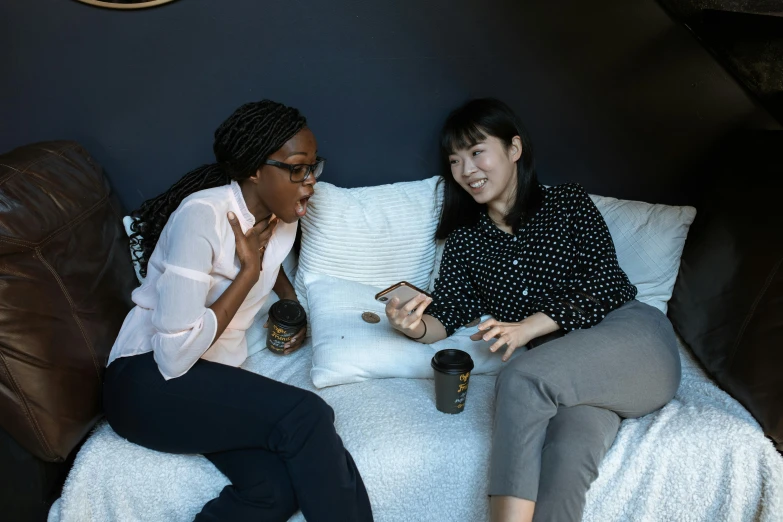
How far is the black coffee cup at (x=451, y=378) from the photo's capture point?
1.52 metres

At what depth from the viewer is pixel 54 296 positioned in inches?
60.2

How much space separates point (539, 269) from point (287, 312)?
720 mm

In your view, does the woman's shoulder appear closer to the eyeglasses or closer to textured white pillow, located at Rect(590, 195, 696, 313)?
the eyeglasses

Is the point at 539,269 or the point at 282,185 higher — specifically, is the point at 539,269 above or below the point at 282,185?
below

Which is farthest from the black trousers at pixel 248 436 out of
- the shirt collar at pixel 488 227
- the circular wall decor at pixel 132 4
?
the circular wall decor at pixel 132 4

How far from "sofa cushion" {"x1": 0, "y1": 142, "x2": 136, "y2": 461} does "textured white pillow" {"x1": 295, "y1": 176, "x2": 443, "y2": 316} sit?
545mm

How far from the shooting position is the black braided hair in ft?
5.04

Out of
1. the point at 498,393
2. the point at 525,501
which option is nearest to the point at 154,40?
the point at 498,393

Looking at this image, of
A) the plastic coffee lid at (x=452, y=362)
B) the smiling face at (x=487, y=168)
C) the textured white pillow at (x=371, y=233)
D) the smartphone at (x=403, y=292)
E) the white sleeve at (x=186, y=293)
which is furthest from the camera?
the textured white pillow at (x=371, y=233)

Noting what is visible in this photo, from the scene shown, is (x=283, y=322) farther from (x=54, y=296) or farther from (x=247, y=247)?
(x=54, y=296)

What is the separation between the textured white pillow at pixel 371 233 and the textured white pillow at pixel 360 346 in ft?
0.28

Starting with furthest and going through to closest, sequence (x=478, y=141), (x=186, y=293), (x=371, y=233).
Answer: (x=371, y=233)
(x=478, y=141)
(x=186, y=293)

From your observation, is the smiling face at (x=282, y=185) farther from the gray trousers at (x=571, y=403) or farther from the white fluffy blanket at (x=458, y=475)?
the gray trousers at (x=571, y=403)

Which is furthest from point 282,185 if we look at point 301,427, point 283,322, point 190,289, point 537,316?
point 537,316
